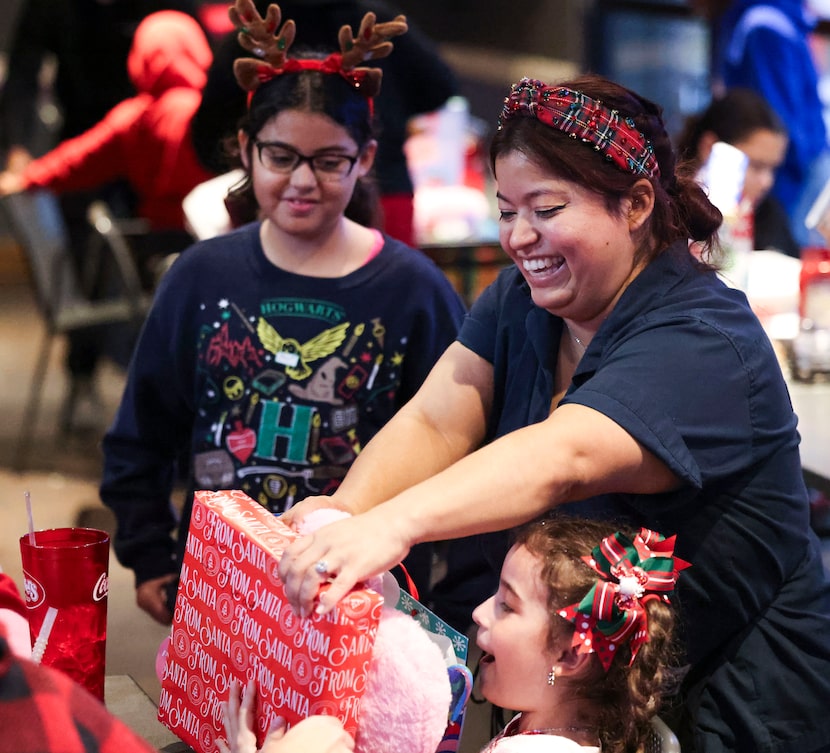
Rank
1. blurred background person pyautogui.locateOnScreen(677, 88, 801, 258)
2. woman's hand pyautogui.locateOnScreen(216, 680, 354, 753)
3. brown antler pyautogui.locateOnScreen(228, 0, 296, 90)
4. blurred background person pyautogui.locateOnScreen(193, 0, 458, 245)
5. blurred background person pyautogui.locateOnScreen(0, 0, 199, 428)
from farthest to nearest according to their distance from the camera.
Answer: blurred background person pyautogui.locateOnScreen(0, 0, 199, 428), blurred background person pyautogui.locateOnScreen(677, 88, 801, 258), blurred background person pyautogui.locateOnScreen(193, 0, 458, 245), brown antler pyautogui.locateOnScreen(228, 0, 296, 90), woman's hand pyautogui.locateOnScreen(216, 680, 354, 753)

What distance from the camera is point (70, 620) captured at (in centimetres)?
153

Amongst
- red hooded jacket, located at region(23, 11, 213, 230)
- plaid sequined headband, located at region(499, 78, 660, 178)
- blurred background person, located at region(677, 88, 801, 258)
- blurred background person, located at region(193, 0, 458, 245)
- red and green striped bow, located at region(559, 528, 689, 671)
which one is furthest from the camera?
red hooded jacket, located at region(23, 11, 213, 230)

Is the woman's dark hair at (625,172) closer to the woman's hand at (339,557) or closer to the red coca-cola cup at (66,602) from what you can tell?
the woman's hand at (339,557)

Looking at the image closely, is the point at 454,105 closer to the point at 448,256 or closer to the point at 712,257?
the point at 448,256

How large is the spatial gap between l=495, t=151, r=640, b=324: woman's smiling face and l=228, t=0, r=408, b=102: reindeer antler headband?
613 mm

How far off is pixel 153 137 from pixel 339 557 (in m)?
3.86

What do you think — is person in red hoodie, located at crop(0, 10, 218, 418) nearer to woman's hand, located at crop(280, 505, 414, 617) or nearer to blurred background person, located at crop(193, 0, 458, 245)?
blurred background person, located at crop(193, 0, 458, 245)

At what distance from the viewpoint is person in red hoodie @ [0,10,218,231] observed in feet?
15.6

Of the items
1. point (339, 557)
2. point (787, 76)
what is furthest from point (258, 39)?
point (787, 76)

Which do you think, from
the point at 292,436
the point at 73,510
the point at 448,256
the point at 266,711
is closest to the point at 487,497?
the point at 266,711

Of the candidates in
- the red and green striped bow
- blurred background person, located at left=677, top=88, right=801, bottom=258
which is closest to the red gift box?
the red and green striped bow

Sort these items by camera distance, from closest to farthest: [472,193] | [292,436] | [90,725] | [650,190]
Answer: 1. [90,725]
2. [650,190]
3. [292,436]
4. [472,193]

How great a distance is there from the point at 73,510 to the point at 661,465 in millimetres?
3683

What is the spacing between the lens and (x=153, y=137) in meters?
4.85
